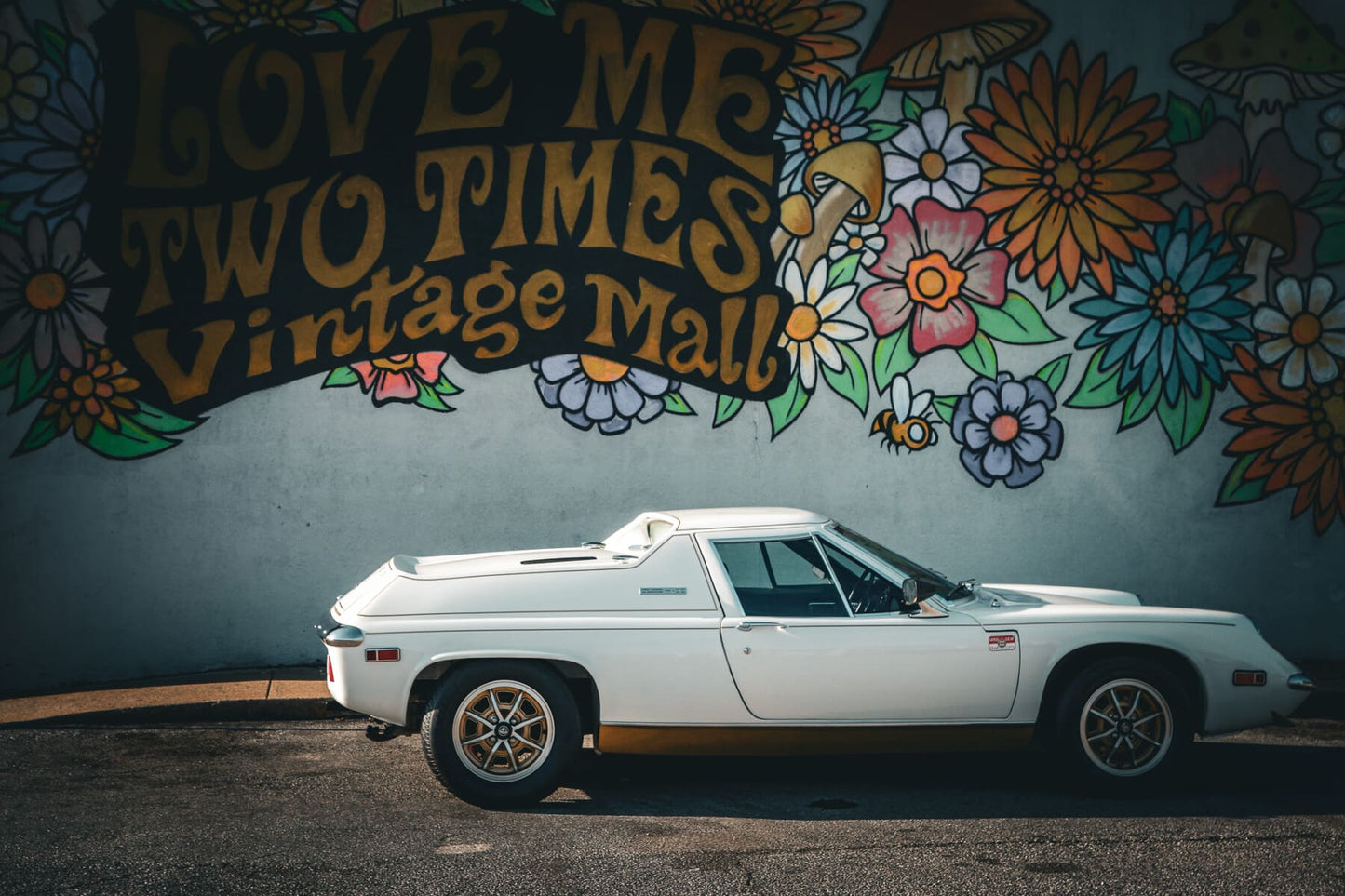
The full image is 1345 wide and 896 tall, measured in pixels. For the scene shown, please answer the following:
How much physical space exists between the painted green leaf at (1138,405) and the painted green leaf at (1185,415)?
0.25 feet

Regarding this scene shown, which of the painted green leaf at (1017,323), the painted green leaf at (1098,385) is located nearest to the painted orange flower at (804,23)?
the painted green leaf at (1017,323)

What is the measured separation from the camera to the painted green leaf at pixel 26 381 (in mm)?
8336

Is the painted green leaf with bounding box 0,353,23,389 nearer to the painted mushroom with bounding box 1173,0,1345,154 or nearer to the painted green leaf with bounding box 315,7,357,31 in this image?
the painted green leaf with bounding box 315,7,357,31

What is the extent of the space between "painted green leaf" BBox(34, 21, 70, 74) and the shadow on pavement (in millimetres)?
6111

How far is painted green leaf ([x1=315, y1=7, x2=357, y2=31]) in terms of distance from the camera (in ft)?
28.3

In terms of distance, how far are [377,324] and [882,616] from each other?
183 inches

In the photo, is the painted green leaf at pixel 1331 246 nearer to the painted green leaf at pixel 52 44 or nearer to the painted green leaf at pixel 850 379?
the painted green leaf at pixel 850 379

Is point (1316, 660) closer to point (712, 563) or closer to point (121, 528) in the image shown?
point (712, 563)

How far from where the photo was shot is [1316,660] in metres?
9.28

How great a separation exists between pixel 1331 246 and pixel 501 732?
7653 millimetres

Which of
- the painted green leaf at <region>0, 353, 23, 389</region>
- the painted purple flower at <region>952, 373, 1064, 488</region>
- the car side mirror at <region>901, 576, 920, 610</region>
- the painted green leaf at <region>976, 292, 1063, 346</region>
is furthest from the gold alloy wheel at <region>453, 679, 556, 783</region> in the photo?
the painted green leaf at <region>976, 292, 1063, 346</region>

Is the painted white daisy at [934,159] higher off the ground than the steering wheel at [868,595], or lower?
higher

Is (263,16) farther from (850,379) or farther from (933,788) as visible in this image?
(933,788)

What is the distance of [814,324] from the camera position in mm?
9062
